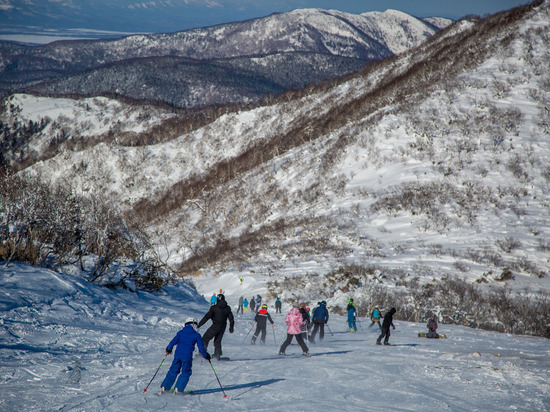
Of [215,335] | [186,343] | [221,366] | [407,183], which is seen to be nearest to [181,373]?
[186,343]

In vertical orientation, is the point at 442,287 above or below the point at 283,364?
above

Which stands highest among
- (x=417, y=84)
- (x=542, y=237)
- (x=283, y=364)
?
(x=417, y=84)

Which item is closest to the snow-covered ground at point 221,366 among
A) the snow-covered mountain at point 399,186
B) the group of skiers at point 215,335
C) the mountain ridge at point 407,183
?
the group of skiers at point 215,335

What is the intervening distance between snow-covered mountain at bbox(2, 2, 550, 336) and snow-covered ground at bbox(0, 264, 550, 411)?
15.7 metres

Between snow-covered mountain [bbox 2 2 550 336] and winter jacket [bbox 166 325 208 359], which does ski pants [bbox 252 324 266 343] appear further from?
snow-covered mountain [bbox 2 2 550 336]

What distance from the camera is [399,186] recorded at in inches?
1983

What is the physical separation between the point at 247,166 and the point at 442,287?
58.5m

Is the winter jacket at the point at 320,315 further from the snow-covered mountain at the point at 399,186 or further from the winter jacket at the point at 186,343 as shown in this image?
the snow-covered mountain at the point at 399,186

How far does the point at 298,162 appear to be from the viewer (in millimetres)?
67062

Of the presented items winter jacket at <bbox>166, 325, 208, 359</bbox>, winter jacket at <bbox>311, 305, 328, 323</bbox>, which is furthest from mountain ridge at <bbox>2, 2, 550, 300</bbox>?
winter jacket at <bbox>166, 325, 208, 359</bbox>

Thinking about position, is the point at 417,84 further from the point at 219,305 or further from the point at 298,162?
the point at 219,305

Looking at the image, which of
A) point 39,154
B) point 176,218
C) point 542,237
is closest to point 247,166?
point 176,218

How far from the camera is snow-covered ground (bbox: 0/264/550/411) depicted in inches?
338

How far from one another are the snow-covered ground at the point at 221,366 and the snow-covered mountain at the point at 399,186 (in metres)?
15.7
